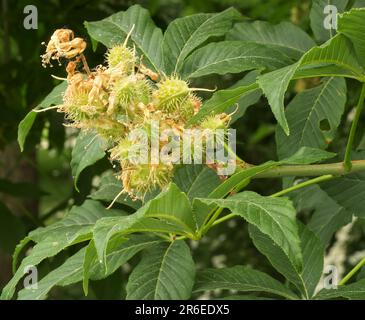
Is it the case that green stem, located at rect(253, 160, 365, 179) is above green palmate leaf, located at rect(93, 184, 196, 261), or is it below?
above

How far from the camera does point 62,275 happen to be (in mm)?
1511

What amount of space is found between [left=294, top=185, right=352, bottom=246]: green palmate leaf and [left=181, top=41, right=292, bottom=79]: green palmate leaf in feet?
2.07

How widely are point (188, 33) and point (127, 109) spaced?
0.39 metres

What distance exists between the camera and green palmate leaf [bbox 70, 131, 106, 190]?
5.25 ft

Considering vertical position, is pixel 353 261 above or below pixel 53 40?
below

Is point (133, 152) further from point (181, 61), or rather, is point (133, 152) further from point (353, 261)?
point (353, 261)

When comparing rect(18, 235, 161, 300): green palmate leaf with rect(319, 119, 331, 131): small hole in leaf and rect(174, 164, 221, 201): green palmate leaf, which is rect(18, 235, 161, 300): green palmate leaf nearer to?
rect(174, 164, 221, 201): green palmate leaf

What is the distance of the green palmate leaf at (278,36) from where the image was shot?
1.86 metres

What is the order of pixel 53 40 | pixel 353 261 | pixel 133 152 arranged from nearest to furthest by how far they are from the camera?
pixel 133 152
pixel 53 40
pixel 353 261

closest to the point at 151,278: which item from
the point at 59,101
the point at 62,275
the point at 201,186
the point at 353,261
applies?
the point at 62,275

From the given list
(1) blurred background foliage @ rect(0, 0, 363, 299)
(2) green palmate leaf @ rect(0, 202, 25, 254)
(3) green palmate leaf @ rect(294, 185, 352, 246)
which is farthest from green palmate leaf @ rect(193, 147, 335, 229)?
(2) green palmate leaf @ rect(0, 202, 25, 254)

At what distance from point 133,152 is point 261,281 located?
17.8 inches

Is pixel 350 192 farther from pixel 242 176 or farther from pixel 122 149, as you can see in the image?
pixel 122 149

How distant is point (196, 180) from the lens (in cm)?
171
